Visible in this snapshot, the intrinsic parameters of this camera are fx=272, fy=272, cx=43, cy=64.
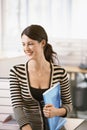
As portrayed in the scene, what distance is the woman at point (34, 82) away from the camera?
4.82 feet

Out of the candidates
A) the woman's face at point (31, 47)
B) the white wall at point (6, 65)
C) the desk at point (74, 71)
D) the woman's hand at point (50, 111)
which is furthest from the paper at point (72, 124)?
the desk at point (74, 71)

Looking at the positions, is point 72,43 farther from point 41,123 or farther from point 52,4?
point 41,123

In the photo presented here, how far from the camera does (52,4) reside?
4.92m

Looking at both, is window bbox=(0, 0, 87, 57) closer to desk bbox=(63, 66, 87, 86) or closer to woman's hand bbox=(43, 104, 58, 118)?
desk bbox=(63, 66, 87, 86)

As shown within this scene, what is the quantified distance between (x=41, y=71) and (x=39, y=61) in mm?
65

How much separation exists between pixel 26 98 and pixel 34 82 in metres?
0.10

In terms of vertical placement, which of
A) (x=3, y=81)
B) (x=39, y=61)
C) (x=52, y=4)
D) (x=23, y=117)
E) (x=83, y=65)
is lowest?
(x=83, y=65)

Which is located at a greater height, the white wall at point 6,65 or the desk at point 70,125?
the white wall at point 6,65

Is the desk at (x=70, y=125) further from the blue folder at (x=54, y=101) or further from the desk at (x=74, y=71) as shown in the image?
the desk at (x=74, y=71)

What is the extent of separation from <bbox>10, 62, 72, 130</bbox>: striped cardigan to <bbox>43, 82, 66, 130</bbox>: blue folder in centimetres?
9

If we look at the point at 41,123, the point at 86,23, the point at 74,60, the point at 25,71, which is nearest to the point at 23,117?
the point at 41,123

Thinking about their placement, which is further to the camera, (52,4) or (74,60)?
(52,4)

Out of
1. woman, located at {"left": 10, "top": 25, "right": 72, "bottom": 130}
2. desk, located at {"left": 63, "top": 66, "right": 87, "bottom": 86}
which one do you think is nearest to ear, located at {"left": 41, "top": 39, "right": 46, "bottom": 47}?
woman, located at {"left": 10, "top": 25, "right": 72, "bottom": 130}

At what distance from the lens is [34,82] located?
152 centimetres
